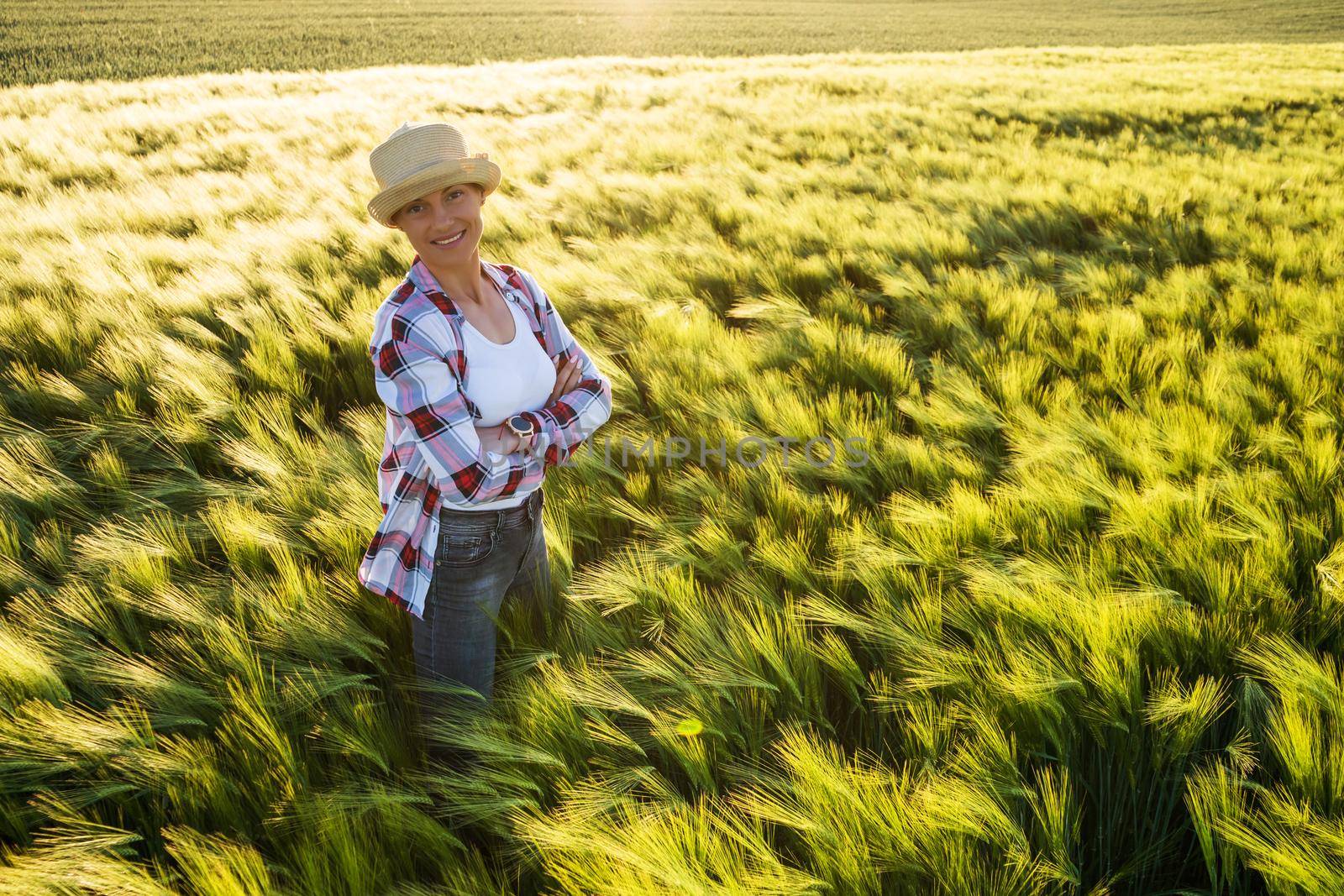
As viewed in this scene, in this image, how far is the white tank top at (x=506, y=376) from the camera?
1.28 meters

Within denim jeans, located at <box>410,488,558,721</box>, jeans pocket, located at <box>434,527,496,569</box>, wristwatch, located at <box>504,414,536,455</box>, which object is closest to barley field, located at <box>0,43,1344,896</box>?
denim jeans, located at <box>410,488,558,721</box>

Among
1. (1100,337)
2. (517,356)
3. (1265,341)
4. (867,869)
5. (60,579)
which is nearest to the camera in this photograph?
(867,869)

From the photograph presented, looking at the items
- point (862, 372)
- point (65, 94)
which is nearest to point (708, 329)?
point (862, 372)

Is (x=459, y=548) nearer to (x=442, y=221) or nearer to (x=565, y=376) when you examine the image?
(x=565, y=376)

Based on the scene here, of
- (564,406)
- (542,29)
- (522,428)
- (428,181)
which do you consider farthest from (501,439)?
(542,29)

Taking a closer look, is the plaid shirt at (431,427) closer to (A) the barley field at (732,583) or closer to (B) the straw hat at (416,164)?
(B) the straw hat at (416,164)

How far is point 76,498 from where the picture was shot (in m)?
1.87

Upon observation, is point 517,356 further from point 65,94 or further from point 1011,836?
point 65,94

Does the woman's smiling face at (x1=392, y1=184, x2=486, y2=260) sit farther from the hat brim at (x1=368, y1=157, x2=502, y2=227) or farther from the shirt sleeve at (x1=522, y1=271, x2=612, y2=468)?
the shirt sleeve at (x1=522, y1=271, x2=612, y2=468)

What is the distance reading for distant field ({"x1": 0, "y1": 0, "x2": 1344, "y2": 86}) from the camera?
19.5 m

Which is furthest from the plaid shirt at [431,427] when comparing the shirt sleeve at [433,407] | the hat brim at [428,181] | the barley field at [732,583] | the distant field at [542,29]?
the distant field at [542,29]

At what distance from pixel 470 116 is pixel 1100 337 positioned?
7.94 metres

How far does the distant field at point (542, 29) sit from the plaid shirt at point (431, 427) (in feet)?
66.0

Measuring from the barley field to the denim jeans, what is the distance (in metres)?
0.09
